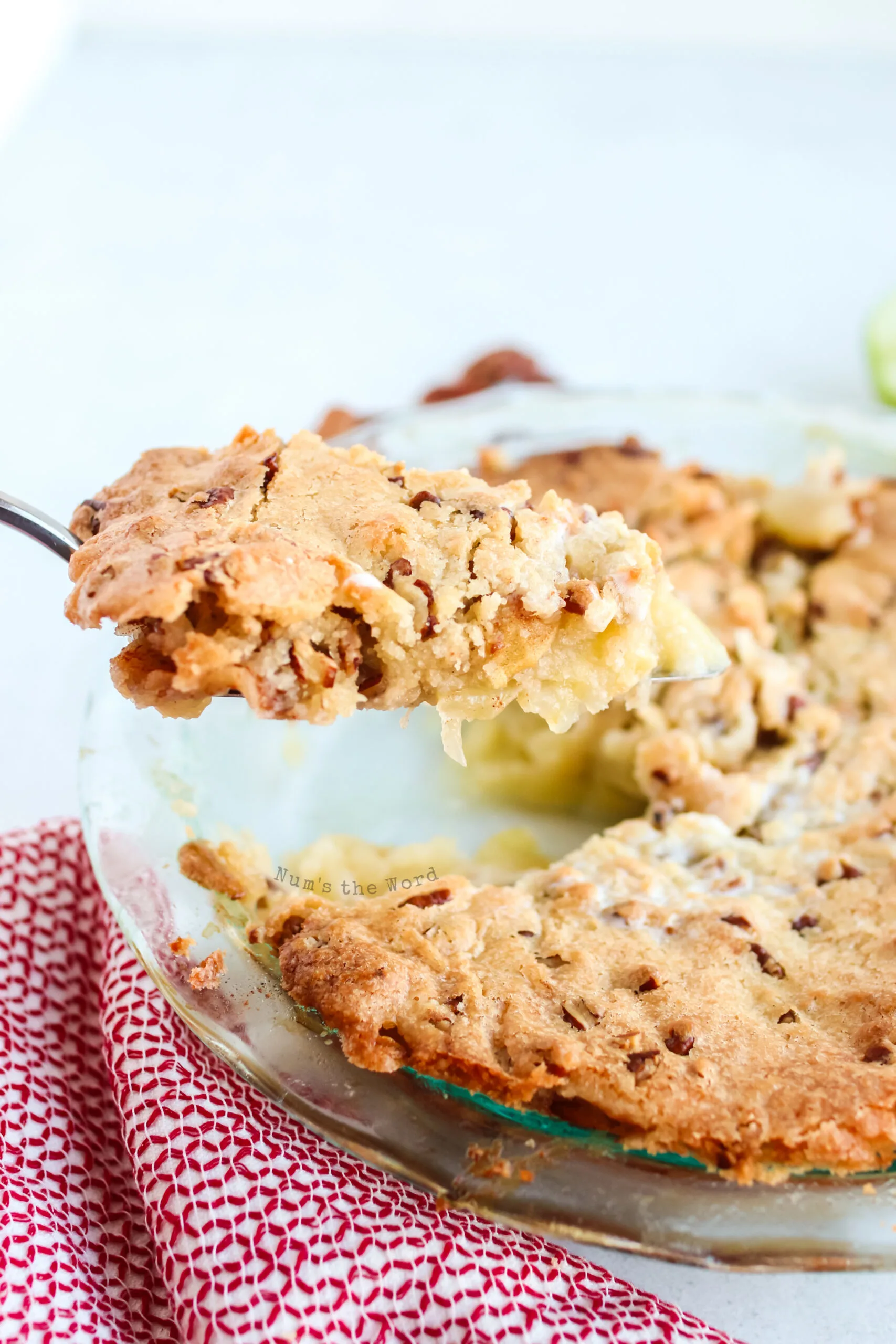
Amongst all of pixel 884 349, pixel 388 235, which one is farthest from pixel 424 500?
pixel 388 235

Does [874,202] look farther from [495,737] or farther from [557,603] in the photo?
[557,603]

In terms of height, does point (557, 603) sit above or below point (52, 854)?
above

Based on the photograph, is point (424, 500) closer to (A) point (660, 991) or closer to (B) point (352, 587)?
(B) point (352, 587)

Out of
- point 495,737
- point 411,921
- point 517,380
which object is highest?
point 517,380

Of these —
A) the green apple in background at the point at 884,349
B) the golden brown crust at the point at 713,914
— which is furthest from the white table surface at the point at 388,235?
the golden brown crust at the point at 713,914

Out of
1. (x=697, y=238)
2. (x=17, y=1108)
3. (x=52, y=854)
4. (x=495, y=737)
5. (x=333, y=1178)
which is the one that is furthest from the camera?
(x=697, y=238)

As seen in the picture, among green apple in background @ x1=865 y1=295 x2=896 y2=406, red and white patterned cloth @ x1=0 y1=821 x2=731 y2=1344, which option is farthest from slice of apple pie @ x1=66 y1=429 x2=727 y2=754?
green apple in background @ x1=865 y1=295 x2=896 y2=406

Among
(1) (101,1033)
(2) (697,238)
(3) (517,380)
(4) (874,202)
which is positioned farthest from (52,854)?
(4) (874,202)
